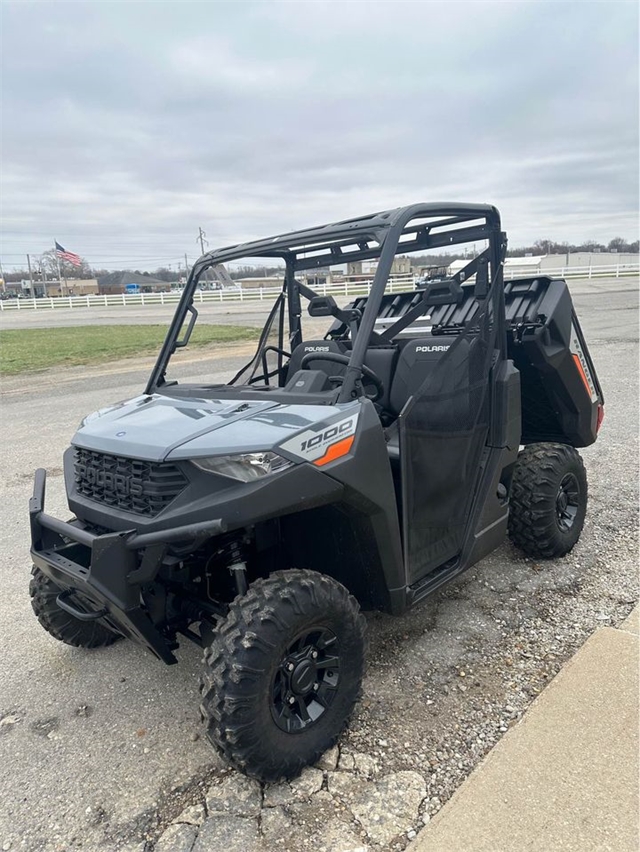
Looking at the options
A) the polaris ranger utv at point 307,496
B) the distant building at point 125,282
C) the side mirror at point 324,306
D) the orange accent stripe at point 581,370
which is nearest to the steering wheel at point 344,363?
the polaris ranger utv at point 307,496

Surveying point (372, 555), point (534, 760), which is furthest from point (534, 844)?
A: point (372, 555)

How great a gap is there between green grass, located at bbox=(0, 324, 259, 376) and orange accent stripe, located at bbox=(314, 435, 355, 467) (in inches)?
403

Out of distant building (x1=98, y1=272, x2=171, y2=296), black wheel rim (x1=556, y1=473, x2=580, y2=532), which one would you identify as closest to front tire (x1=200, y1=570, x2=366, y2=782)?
black wheel rim (x1=556, y1=473, x2=580, y2=532)

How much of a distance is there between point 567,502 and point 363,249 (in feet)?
6.90

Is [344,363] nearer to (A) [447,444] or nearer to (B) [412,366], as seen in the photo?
(A) [447,444]

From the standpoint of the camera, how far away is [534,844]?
197 cm

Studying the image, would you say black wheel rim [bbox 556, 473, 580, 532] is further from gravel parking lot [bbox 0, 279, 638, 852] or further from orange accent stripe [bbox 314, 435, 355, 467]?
orange accent stripe [bbox 314, 435, 355, 467]

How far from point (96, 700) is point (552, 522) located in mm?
2670

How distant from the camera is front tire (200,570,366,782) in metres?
2.15

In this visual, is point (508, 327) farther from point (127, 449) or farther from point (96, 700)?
point (96, 700)

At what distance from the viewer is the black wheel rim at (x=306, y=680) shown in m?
2.32

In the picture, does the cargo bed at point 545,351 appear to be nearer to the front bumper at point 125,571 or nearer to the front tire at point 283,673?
the front tire at point 283,673

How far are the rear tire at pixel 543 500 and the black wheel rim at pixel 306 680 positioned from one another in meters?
1.81

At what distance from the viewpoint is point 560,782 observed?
7.23 ft
